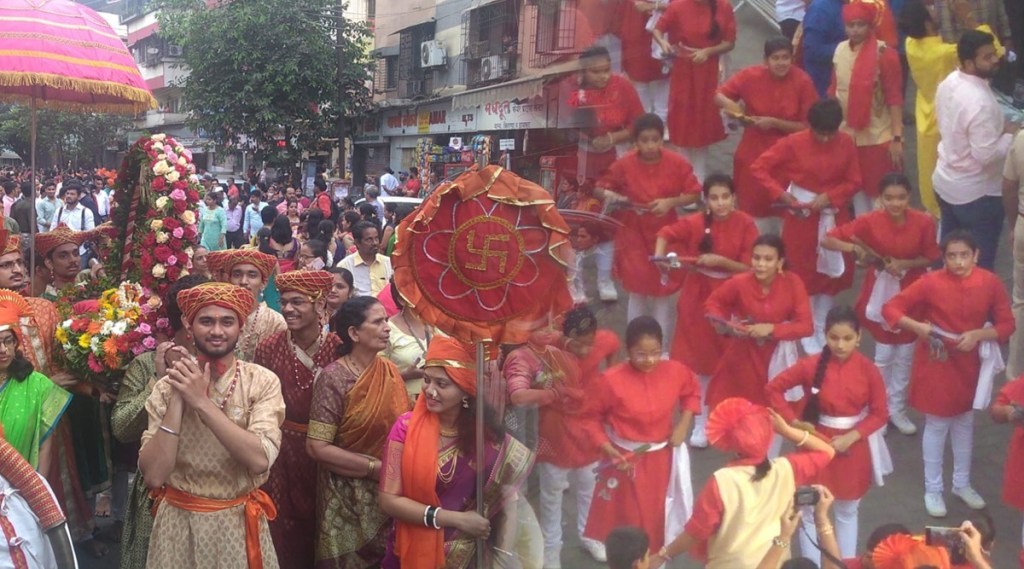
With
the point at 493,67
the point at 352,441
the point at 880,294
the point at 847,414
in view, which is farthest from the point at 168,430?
the point at 880,294

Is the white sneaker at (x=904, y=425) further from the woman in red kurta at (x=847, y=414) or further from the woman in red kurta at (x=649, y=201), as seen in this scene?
the woman in red kurta at (x=649, y=201)

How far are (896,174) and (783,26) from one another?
439mm

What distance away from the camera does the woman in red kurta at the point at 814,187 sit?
2152mm

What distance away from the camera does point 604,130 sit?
7.96 feet

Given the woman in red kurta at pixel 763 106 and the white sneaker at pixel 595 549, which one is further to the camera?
the white sneaker at pixel 595 549

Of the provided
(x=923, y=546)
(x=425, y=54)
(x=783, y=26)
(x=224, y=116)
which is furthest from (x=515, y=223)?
(x=224, y=116)

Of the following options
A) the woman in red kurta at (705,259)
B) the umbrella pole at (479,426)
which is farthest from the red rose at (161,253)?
the woman in red kurta at (705,259)

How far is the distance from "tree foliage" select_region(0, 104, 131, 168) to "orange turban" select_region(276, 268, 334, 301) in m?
29.8

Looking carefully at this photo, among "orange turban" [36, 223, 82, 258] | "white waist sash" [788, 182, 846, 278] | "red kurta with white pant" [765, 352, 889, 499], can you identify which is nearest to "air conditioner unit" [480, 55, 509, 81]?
"white waist sash" [788, 182, 846, 278]

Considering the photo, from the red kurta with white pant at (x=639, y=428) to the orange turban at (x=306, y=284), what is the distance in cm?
186

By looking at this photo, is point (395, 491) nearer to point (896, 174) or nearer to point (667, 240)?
point (667, 240)

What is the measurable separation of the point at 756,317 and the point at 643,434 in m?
0.41

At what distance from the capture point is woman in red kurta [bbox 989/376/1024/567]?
1972 millimetres

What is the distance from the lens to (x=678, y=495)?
233 cm
